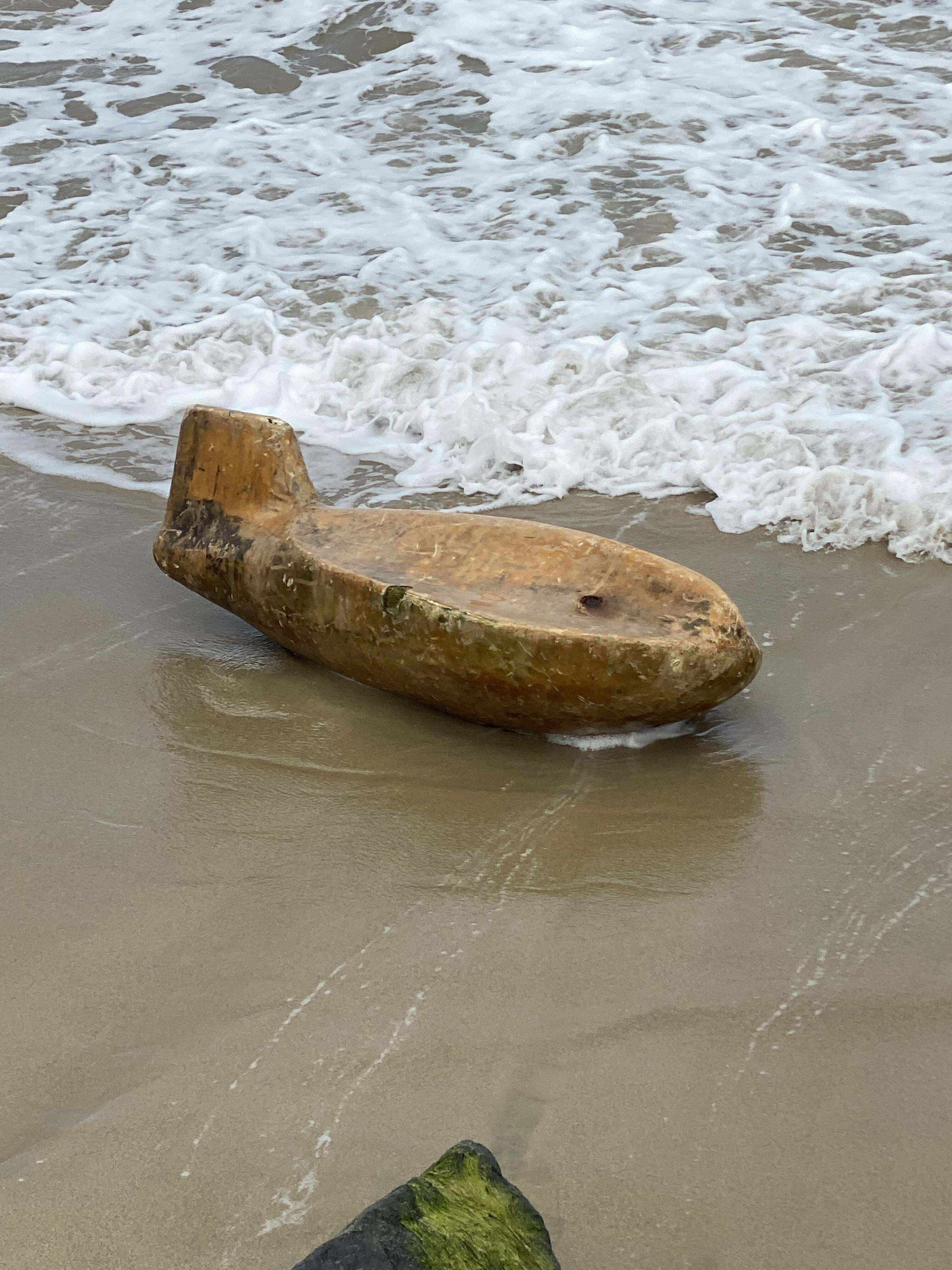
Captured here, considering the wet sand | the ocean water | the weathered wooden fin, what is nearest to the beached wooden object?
the weathered wooden fin

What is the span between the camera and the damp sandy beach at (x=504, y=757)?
168 cm

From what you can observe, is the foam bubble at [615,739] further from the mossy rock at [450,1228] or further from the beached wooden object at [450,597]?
the mossy rock at [450,1228]

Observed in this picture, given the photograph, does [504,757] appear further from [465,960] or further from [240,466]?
Answer: [240,466]

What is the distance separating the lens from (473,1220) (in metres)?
1.37

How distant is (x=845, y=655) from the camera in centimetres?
302

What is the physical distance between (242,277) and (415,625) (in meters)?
3.72

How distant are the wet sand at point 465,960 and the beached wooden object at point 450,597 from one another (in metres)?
0.14

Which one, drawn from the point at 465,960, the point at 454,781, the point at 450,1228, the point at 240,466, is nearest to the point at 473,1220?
the point at 450,1228

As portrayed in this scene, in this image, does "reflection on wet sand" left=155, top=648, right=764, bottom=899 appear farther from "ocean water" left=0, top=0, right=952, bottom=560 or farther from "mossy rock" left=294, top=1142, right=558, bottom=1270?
"ocean water" left=0, top=0, right=952, bottom=560

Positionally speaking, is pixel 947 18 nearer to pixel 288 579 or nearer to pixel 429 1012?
pixel 288 579

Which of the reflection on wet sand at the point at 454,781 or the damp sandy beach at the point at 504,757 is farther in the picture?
the reflection on wet sand at the point at 454,781

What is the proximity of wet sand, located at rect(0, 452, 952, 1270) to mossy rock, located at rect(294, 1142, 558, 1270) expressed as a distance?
0.16 metres

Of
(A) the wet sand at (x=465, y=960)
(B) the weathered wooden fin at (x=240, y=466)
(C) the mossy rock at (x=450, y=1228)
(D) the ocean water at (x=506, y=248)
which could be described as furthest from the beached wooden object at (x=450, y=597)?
(C) the mossy rock at (x=450, y=1228)

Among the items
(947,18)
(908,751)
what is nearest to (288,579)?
(908,751)
